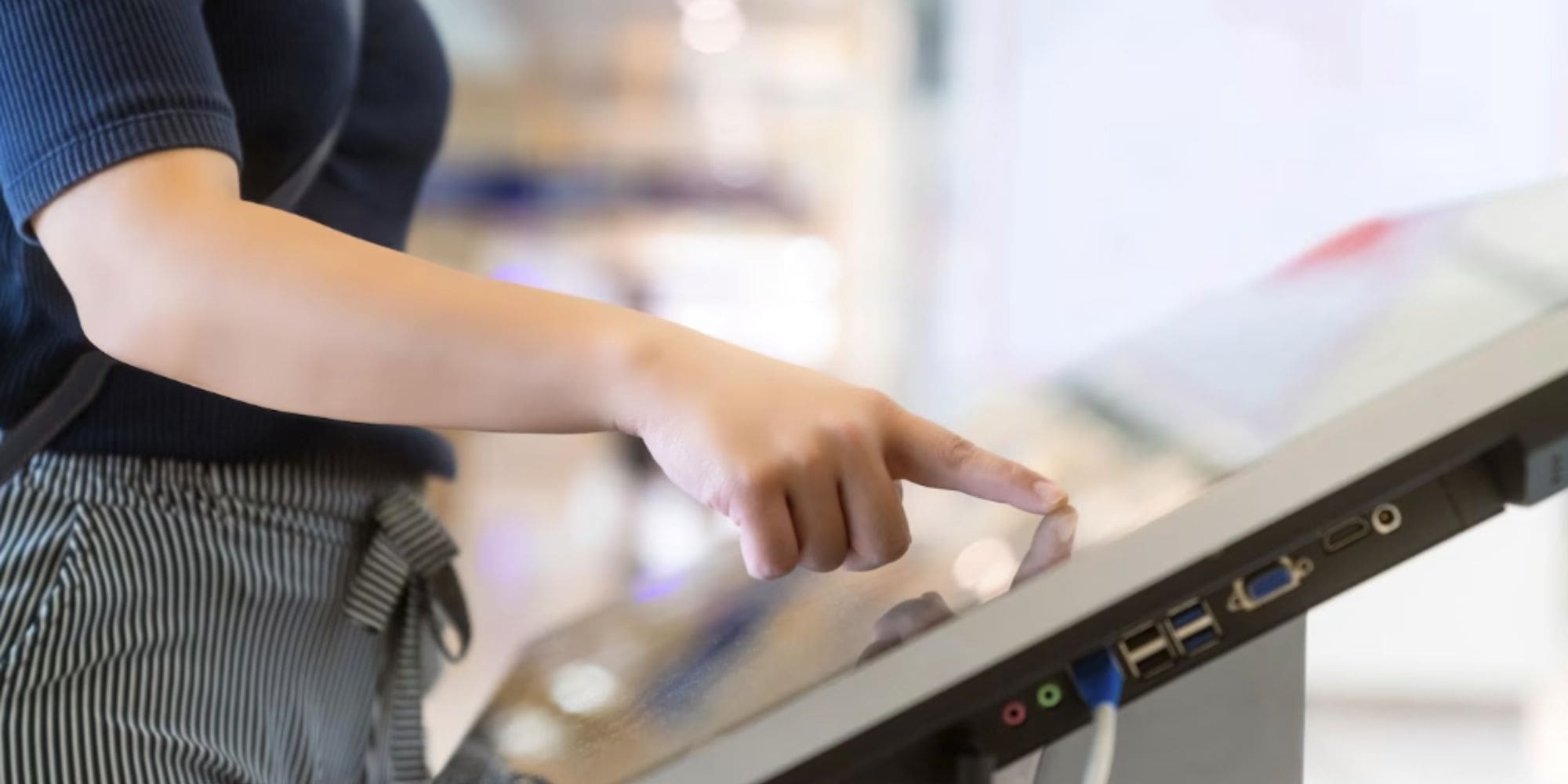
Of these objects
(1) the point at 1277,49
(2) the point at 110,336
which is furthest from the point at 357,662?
(1) the point at 1277,49

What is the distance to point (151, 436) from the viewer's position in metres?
0.44

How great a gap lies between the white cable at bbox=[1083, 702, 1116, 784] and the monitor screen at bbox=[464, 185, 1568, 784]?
4 cm

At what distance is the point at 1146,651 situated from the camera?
0.30 metres

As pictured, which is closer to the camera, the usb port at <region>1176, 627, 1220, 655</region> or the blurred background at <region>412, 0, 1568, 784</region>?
Answer: the usb port at <region>1176, 627, 1220, 655</region>

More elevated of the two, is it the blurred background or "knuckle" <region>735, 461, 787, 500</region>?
the blurred background

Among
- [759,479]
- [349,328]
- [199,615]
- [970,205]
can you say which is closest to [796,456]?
[759,479]

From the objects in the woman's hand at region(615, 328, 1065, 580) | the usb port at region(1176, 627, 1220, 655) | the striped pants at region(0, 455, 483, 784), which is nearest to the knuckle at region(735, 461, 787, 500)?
the woman's hand at region(615, 328, 1065, 580)

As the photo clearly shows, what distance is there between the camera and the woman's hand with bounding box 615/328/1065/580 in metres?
0.28

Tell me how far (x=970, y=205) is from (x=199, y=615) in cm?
215

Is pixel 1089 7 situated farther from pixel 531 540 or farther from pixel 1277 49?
pixel 531 540

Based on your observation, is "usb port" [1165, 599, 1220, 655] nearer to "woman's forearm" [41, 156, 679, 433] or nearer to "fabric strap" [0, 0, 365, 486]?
"woman's forearm" [41, 156, 679, 433]

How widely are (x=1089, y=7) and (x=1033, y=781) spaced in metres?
1.86

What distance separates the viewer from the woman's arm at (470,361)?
285 mm

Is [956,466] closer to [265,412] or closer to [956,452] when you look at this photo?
[956,452]
